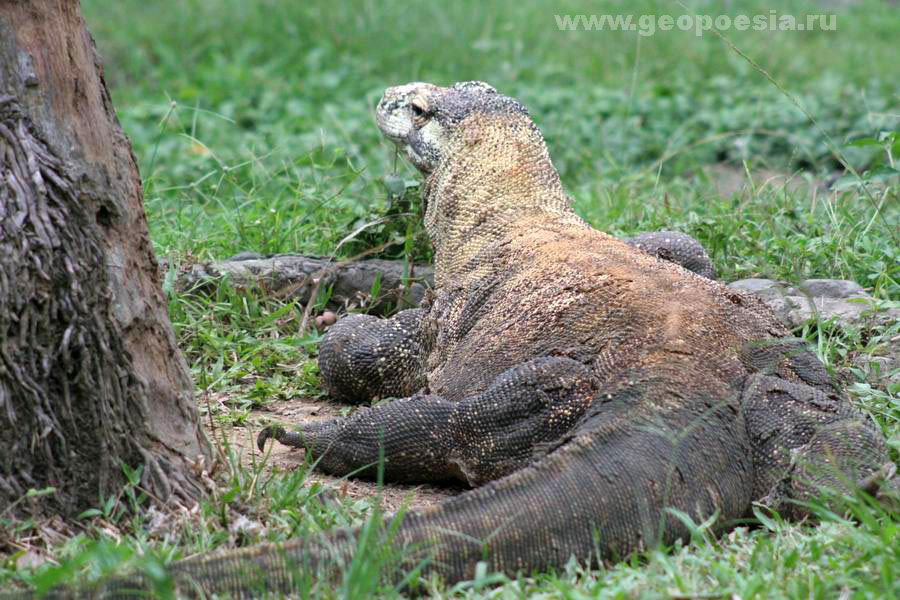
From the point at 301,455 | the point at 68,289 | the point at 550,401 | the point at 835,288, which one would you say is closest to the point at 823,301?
the point at 835,288

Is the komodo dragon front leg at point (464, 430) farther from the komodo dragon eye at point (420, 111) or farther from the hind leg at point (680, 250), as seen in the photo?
the komodo dragon eye at point (420, 111)

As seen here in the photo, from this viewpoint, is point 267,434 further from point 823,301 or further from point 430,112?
point 823,301

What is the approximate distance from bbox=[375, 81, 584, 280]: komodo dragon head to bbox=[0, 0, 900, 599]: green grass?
39 centimetres

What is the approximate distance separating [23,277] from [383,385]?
2.00 m

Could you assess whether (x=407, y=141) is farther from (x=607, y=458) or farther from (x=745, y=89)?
→ (x=745, y=89)

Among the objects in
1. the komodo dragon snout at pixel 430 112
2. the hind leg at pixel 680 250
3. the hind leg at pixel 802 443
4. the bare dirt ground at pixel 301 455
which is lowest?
the bare dirt ground at pixel 301 455

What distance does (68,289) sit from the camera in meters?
2.87

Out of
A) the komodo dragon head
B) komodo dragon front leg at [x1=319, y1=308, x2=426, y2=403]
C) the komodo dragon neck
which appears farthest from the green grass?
the komodo dragon neck

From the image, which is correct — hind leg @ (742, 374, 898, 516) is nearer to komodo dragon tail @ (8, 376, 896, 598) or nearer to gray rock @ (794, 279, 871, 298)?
komodo dragon tail @ (8, 376, 896, 598)

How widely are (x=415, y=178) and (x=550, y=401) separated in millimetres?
2303

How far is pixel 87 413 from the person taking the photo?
9.62 feet

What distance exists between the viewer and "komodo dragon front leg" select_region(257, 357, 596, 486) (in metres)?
3.45

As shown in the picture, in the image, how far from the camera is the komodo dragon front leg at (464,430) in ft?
11.3

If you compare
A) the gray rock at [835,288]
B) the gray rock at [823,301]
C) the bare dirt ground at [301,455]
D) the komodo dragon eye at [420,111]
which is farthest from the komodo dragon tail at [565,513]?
the komodo dragon eye at [420,111]
